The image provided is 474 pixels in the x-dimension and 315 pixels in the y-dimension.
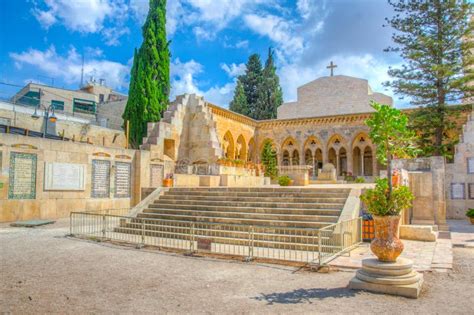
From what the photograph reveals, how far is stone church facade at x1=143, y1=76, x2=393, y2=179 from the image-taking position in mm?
21731

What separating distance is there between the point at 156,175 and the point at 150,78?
27.6 feet

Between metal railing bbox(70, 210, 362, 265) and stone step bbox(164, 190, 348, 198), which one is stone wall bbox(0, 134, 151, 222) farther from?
stone step bbox(164, 190, 348, 198)

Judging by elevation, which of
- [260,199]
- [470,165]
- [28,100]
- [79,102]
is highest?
[79,102]

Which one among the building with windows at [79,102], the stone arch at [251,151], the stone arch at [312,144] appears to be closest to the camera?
the building with windows at [79,102]

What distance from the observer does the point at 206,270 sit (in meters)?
6.77

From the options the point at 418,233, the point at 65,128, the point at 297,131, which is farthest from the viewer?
the point at 297,131

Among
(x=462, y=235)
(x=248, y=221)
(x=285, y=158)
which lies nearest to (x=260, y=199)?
(x=248, y=221)

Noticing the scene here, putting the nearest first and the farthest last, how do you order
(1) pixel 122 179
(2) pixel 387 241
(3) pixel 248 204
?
(2) pixel 387 241 < (3) pixel 248 204 < (1) pixel 122 179

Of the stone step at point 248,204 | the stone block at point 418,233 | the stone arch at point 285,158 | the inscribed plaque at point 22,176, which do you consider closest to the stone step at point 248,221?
the stone step at point 248,204

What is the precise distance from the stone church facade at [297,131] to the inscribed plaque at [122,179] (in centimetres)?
489

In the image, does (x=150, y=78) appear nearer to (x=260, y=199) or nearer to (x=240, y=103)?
(x=260, y=199)

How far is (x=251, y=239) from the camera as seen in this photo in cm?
773

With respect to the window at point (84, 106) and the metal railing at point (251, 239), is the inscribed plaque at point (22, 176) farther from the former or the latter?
the window at point (84, 106)

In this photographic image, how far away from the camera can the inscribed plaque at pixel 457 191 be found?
693 inches
